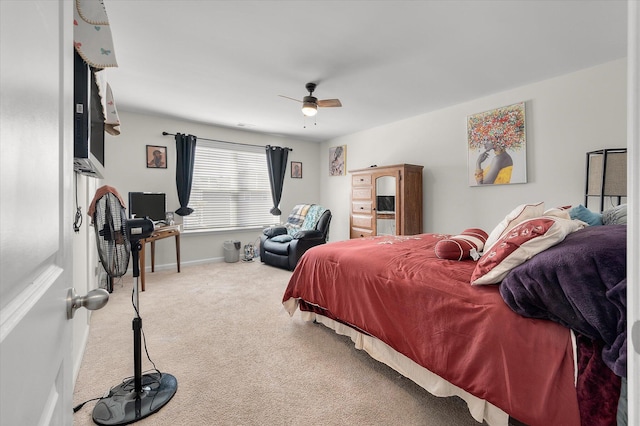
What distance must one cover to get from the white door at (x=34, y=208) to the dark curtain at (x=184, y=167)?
14.8 ft

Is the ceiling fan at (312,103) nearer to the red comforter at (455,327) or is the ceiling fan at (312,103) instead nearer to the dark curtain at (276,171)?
the red comforter at (455,327)

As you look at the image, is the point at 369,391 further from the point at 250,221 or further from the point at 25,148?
the point at 250,221

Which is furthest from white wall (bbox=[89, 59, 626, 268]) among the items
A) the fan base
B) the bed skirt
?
the fan base

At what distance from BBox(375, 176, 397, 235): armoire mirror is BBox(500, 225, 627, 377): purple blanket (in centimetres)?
326

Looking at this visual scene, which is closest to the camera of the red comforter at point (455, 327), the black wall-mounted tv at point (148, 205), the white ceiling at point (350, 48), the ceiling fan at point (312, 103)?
the red comforter at point (455, 327)

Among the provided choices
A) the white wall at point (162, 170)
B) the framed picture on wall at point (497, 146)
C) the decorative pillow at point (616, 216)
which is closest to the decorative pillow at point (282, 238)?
the white wall at point (162, 170)

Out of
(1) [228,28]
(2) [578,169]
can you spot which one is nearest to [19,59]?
(1) [228,28]

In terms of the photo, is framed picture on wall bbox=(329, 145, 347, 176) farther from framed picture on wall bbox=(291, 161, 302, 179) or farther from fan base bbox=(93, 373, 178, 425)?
fan base bbox=(93, 373, 178, 425)

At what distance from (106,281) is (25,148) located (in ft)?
13.7

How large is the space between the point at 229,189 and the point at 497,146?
4398mm

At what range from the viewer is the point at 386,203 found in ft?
15.1

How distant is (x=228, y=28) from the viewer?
2.33 metres

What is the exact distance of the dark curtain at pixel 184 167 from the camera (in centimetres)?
478

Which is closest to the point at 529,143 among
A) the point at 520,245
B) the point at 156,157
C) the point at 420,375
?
the point at 520,245
